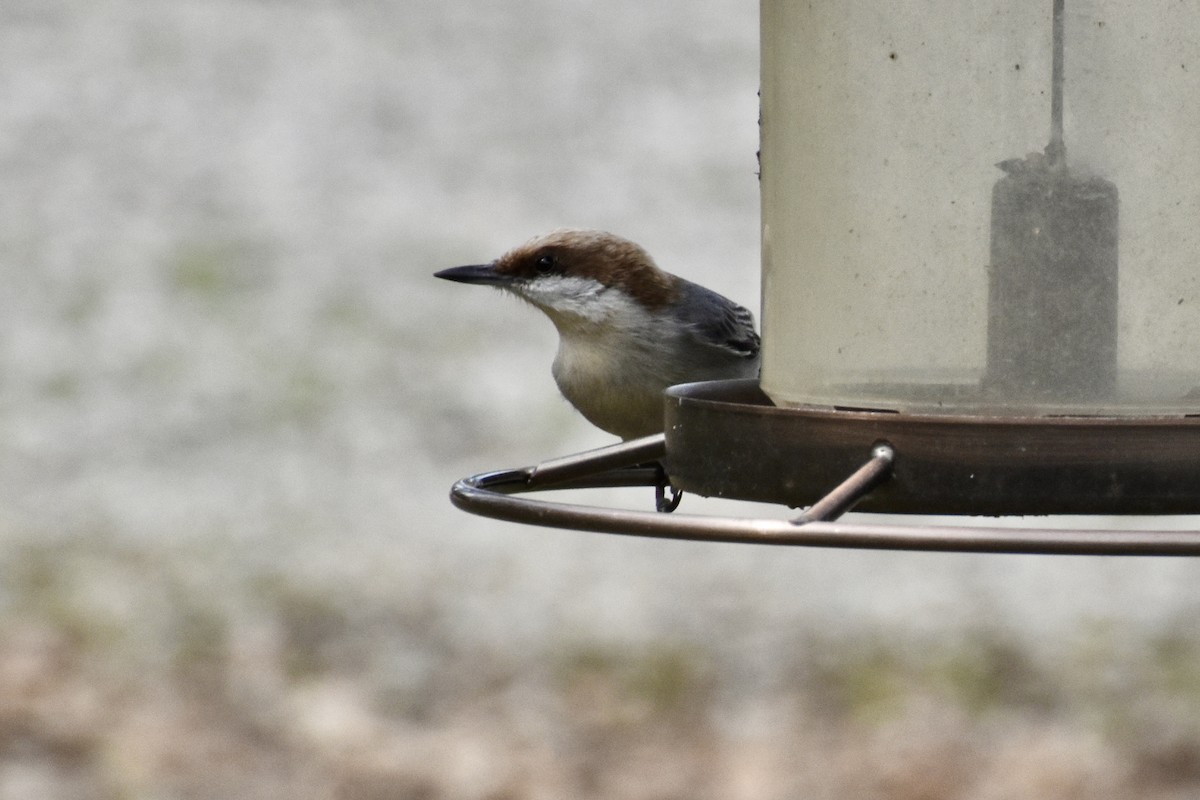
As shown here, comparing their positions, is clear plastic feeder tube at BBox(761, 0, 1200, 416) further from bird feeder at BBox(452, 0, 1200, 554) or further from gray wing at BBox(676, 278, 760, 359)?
gray wing at BBox(676, 278, 760, 359)

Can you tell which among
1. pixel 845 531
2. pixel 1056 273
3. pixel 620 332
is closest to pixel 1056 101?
pixel 1056 273

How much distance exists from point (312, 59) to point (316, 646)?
18.1ft

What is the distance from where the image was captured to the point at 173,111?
12305 mm

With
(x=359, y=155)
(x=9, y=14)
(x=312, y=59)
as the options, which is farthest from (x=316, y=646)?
(x=9, y=14)

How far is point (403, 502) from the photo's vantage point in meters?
9.47

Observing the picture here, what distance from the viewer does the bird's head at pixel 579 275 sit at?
560cm

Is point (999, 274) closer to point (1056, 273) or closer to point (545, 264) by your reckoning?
point (1056, 273)

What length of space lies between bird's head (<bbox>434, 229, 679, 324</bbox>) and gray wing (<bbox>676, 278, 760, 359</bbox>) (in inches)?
3.1

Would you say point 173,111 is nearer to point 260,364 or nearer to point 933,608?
point 260,364

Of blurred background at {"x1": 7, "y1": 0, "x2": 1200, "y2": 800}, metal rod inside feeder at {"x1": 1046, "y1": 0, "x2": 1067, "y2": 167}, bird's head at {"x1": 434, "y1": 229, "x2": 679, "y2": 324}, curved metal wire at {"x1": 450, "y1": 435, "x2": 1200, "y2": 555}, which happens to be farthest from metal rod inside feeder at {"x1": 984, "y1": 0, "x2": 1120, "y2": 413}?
blurred background at {"x1": 7, "y1": 0, "x2": 1200, "y2": 800}

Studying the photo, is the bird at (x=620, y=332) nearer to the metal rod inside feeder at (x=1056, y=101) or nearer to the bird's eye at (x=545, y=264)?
the bird's eye at (x=545, y=264)

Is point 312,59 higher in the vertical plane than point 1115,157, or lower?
higher

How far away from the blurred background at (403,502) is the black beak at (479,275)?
9.67 ft

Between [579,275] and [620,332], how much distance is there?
9.1 inches
